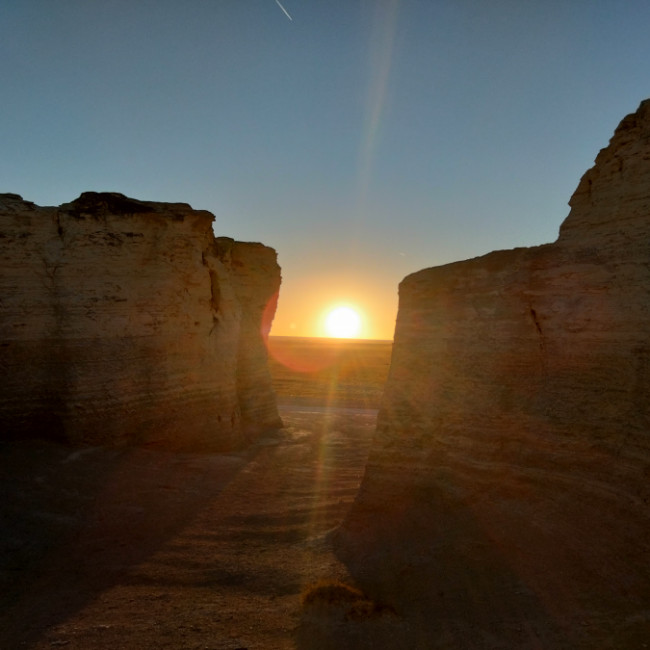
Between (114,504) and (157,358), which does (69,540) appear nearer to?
(114,504)

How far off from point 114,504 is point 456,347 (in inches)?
256

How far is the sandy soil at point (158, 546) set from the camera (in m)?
5.20

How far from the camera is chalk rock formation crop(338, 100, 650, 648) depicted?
4934 millimetres

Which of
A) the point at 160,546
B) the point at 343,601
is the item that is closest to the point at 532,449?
the point at 343,601

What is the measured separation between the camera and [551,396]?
6.40 metres

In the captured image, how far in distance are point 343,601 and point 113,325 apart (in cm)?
816

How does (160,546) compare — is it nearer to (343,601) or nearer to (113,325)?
(343,601)

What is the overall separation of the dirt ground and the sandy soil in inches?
0.8

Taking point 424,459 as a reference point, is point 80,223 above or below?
above

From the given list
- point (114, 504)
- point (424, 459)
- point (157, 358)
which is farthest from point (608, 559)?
point (157, 358)

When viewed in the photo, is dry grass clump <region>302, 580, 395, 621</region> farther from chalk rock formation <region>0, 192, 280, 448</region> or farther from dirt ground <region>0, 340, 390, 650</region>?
chalk rock formation <region>0, 192, 280, 448</region>

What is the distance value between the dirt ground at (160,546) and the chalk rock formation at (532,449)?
1230mm

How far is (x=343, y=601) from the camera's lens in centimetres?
564

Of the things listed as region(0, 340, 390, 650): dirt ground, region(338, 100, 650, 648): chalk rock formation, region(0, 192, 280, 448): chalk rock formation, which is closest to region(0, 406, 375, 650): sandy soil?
region(0, 340, 390, 650): dirt ground
